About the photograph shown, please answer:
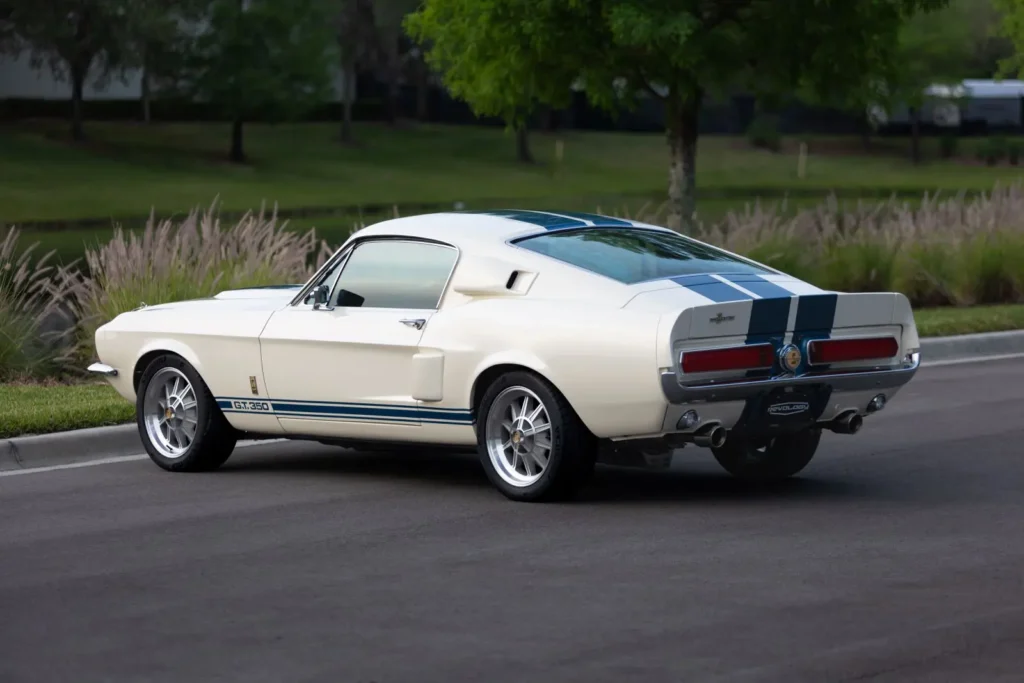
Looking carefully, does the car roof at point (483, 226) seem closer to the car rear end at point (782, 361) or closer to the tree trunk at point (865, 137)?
the car rear end at point (782, 361)

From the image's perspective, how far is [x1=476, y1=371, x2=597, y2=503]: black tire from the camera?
8.79 meters

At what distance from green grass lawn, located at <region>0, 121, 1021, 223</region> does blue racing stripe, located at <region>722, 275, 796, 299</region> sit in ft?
135

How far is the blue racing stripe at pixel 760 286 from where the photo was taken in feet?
29.0

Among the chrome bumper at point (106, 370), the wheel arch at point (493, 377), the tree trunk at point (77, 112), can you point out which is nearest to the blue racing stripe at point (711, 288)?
the wheel arch at point (493, 377)

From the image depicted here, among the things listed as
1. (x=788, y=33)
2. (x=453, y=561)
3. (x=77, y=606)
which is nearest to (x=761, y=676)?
(x=453, y=561)

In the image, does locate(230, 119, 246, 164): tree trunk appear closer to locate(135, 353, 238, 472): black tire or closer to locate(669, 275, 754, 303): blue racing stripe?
locate(135, 353, 238, 472): black tire

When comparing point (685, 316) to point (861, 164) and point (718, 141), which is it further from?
point (718, 141)

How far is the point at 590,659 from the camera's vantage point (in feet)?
20.0

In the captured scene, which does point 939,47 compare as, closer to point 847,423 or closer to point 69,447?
point 69,447

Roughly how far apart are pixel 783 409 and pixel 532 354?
1.22 metres

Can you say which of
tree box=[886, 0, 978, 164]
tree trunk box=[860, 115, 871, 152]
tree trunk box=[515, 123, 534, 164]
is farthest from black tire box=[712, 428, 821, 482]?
tree trunk box=[860, 115, 871, 152]

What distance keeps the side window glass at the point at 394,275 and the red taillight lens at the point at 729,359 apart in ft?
5.31

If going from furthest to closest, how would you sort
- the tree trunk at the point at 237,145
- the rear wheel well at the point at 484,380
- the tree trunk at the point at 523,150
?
the tree trunk at the point at 523,150
the tree trunk at the point at 237,145
the rear wheel well at the point at 484,380

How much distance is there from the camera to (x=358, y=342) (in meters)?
9.66
